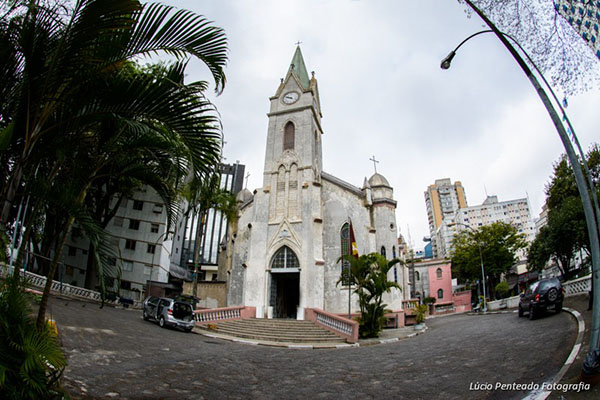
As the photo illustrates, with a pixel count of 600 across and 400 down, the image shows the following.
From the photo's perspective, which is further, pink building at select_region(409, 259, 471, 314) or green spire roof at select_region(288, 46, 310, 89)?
pink building at select_region(409, 259, 471, 314)

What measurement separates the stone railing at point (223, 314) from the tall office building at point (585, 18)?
1836 centimetres

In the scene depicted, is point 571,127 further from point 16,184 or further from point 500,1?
point 16,184

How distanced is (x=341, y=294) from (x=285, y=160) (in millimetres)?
10118

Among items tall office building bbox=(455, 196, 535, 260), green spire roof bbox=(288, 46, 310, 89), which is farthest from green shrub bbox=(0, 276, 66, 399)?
tall office building bbox=(455, 196, 535, 260)

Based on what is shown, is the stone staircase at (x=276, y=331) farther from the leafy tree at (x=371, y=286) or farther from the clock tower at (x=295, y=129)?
the clock tower at (x=295, y=129)

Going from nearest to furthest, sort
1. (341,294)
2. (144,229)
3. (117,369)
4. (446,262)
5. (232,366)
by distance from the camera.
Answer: (117,369), (232,366), (341,294), (144,229), (446,262)

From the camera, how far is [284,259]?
22.6 metres

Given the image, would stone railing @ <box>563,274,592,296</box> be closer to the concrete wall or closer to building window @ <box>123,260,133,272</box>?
the concrete wall

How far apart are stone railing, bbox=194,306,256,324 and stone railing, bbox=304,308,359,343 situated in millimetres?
3598

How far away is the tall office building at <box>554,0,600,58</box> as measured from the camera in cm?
539

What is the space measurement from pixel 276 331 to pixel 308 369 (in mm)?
9452

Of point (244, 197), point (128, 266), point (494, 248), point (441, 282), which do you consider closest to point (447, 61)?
point (244, 197)

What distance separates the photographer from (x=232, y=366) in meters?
8.30

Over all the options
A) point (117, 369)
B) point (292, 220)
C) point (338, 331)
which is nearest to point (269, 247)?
point (292, 220)
